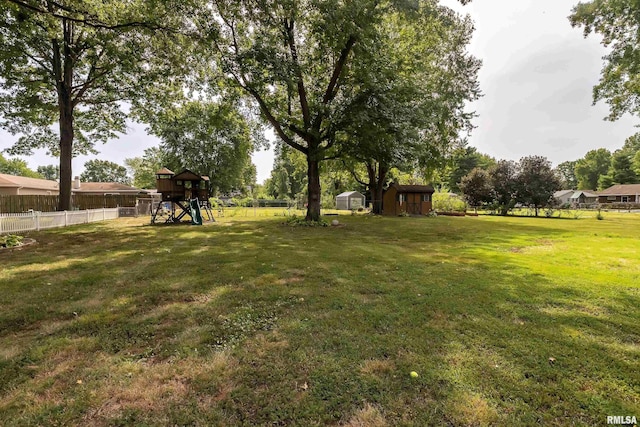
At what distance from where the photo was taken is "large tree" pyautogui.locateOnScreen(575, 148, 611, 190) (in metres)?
78.6

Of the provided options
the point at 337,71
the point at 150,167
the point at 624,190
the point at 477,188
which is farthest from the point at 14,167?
the point at 624,190

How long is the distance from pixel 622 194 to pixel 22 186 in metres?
89.5

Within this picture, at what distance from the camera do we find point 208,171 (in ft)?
157

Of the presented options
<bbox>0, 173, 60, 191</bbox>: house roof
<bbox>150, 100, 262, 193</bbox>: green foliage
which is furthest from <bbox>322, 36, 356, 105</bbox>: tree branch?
<bbox>0, 173, 60, 191</bbox>: house roof

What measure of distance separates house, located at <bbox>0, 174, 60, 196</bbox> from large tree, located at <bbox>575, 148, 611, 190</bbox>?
361 feet

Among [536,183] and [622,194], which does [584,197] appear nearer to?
[622,194]

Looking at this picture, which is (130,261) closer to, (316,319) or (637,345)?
(316,319)

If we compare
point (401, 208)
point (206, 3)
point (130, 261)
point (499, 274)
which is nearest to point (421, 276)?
point (499, 274)

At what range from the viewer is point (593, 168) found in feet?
263

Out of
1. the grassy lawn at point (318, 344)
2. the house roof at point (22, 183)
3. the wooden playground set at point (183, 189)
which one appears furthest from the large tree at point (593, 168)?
the house roof at point (22, 183)

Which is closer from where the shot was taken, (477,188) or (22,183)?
(22,183)

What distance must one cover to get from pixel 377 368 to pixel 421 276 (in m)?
3.57

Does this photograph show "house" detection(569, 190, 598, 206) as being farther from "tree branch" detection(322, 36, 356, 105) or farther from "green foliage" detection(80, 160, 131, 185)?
"green foliage" detection(80, 160, 131, 185)

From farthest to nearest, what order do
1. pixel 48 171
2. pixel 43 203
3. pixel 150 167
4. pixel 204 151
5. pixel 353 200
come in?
pixel 48 171 → pixel 150 167 → pixel 204 151 → pixel 353 200 → pixel 43 203
